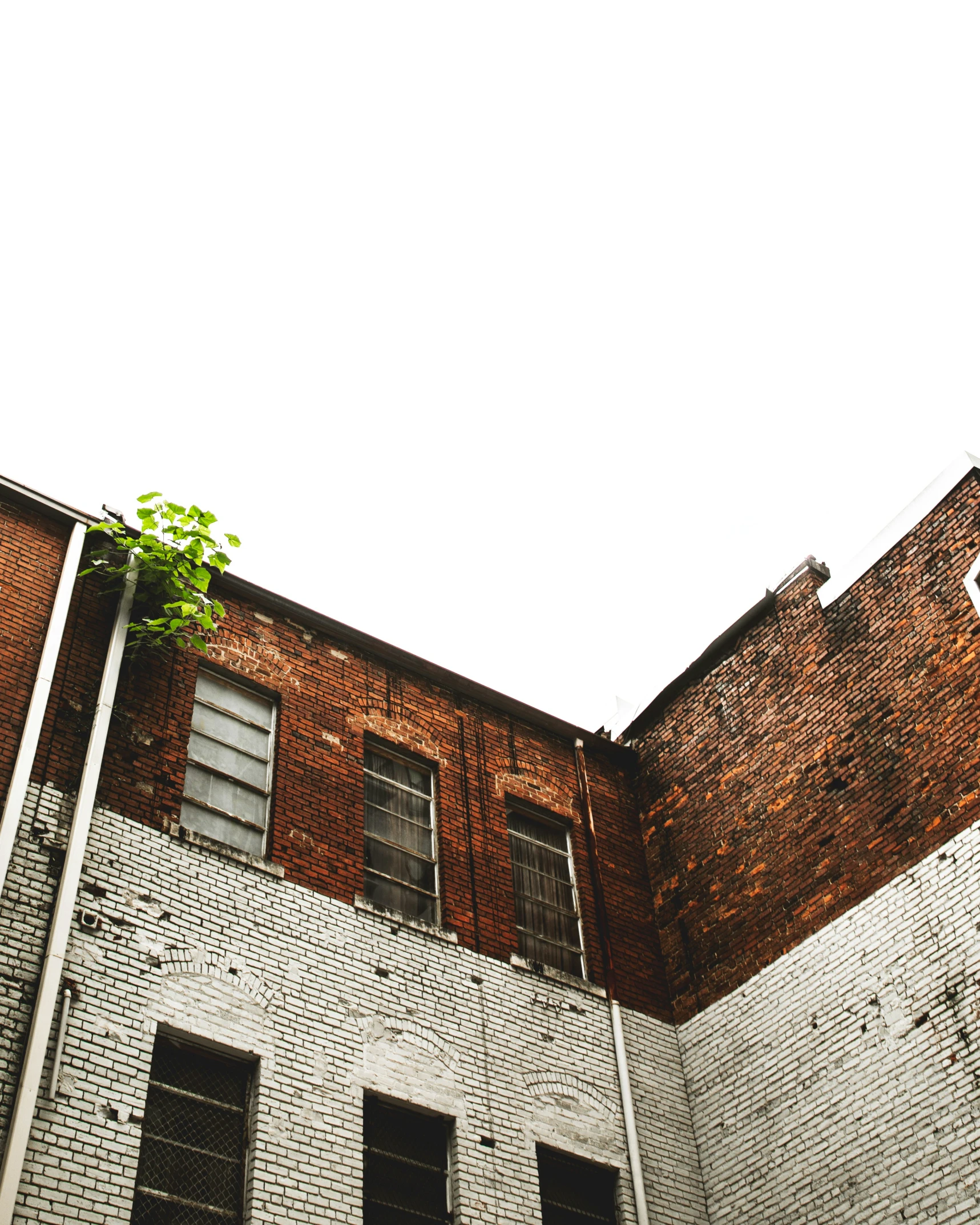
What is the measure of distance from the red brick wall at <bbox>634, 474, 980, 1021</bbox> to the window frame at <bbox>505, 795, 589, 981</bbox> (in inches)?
42.1

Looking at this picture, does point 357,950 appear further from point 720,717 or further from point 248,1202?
point 720,717

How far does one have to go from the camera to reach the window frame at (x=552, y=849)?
38.8ft

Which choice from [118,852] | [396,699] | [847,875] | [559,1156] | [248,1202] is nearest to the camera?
[248,1202]

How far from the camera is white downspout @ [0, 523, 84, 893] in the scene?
846cm

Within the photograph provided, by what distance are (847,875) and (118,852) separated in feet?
22.2

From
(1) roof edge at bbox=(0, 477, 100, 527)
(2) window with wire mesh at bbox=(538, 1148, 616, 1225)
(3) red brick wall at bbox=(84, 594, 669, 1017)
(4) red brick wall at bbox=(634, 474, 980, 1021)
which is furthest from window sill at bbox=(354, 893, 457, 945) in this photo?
(1) roof edge at bbox=(0, 477, 100, 527)

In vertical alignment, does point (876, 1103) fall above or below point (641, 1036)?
below

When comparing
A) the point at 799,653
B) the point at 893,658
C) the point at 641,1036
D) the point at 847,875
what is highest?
the point at 799,653

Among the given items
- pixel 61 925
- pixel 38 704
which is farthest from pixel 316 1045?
pixel 38 704

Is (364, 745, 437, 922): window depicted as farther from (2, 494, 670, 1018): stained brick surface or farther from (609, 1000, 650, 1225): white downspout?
(609, 1000, 650, 1225): white downspout

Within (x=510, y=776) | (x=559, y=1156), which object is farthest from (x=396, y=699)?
(x=559, y=1156)

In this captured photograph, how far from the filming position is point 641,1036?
1163 cm

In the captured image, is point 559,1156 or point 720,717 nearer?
point 559,1156

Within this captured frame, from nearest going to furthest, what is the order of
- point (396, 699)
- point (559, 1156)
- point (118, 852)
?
point (118, 852) → point (559, 1156) → point (396, 699)
